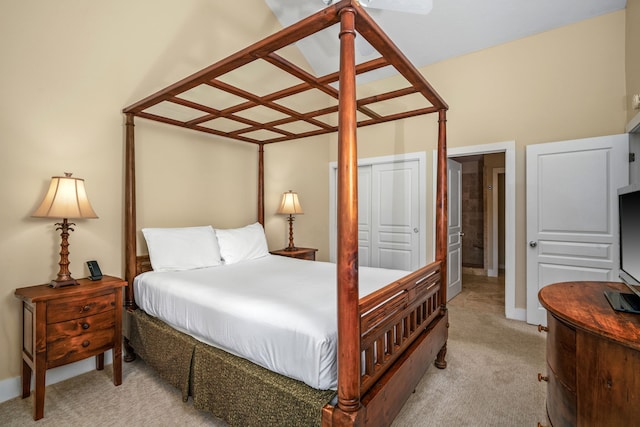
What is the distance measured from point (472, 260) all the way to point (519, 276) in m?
2.70

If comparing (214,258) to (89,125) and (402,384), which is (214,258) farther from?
(402,384)

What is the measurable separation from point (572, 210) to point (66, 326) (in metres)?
4.25

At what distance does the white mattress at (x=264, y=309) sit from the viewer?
1377 mm

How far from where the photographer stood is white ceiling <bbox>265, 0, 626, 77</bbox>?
10.1ft

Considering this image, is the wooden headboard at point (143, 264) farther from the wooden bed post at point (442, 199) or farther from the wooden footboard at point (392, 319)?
the wooden bed post at point (442, 199)

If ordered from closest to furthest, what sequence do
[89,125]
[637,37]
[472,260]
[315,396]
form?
[315,396] → [89,125] → [637,37] → [472,260]

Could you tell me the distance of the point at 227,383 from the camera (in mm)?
1655

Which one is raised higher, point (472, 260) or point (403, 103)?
point (403, 103)

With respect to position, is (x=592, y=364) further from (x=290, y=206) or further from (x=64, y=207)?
(x=290, y=206)

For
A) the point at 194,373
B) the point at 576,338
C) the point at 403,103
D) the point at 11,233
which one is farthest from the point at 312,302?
the point at 403,103

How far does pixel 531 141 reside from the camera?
335 cm

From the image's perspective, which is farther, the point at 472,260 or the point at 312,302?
the point at 472,260

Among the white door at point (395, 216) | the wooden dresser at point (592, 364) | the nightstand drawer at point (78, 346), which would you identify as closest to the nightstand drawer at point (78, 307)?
the nightstand drawer at point (78, 346)

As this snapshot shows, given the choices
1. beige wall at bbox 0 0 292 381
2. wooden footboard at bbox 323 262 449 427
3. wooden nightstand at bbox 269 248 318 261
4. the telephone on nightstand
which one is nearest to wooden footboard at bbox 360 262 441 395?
wooden footboard at bbox 323 262 449 427
